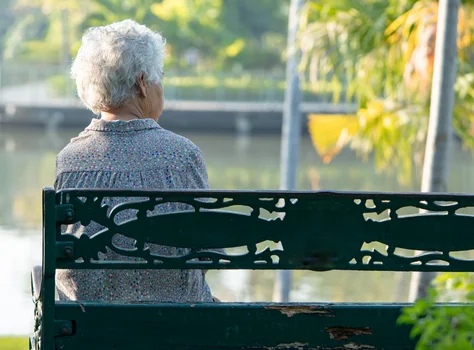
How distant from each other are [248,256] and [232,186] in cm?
1825

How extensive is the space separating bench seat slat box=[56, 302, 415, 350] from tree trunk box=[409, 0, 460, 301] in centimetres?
308

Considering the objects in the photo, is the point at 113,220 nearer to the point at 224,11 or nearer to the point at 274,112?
the point at 274,112

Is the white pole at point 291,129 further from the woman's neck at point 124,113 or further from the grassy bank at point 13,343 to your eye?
the woman's neck at point 124,113

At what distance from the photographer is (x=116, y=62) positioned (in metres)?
2.50

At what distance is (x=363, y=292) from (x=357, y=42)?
386 centimetres

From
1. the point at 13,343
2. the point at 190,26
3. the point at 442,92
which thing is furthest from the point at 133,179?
the point at 190,26

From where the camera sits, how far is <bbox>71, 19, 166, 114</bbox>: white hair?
8.20 ft

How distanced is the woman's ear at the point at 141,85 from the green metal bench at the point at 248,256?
1.36ft

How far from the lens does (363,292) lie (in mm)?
11711

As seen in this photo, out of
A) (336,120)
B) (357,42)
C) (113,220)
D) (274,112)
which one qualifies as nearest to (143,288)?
(113,220)

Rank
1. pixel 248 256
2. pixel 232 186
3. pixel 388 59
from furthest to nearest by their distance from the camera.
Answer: pixel 232 186
pixel 388 59
pixel 248 256

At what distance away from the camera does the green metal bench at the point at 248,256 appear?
223 cm

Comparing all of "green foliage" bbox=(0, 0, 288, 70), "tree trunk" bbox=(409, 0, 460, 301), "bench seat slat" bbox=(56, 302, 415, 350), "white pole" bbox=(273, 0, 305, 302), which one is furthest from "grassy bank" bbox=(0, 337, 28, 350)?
"green foliage" bbox=(0, 0, 288, 70)

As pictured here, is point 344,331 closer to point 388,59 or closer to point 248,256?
point 248,256
